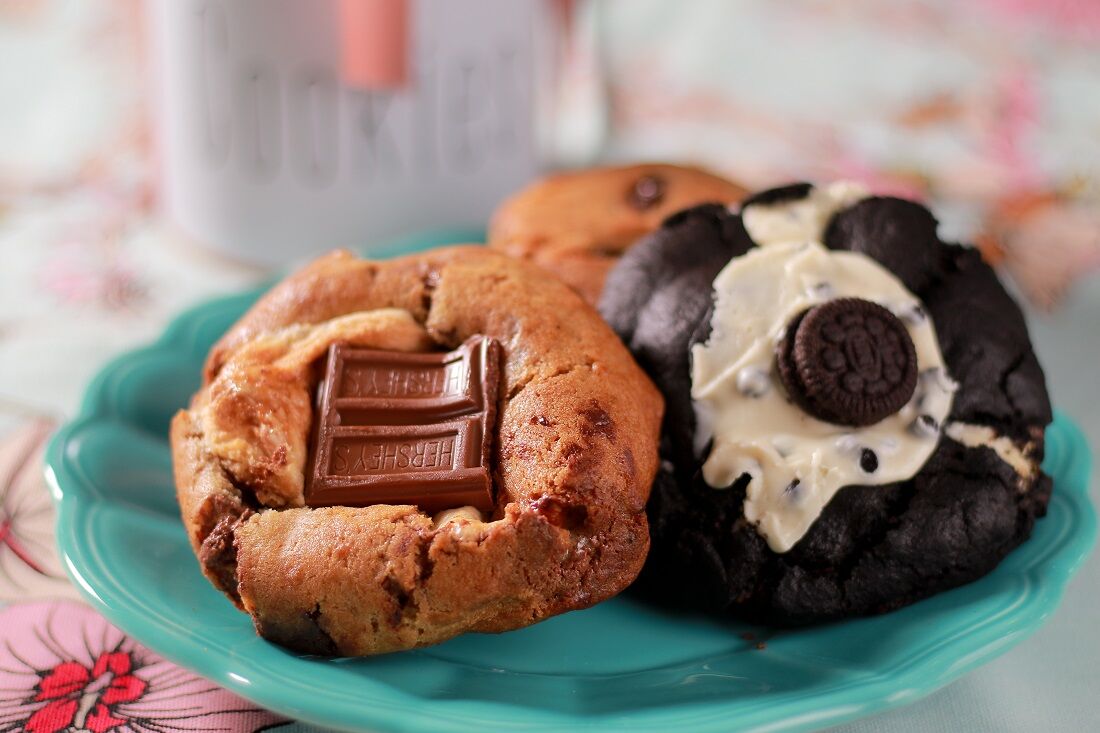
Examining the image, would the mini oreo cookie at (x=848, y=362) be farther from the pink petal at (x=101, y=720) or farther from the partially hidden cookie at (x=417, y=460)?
the pink petal at (x=101, y=720)

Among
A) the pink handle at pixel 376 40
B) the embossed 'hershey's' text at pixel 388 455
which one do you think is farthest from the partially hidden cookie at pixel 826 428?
the pink handle at pixel 376 40

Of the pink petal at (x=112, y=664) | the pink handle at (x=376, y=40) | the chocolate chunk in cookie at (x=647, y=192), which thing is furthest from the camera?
the pink handle at (x=376, y=40)

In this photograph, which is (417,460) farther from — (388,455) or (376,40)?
(376,40)

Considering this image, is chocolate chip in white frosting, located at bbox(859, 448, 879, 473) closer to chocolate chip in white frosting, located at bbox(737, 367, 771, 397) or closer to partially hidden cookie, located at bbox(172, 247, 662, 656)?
chocolate chip in white frosting, located at bbox(737, 367, 771, 397)

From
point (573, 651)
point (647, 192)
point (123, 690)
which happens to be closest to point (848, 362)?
point (573, 651)

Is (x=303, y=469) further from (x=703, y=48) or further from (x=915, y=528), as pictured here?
(x=703, y=48)

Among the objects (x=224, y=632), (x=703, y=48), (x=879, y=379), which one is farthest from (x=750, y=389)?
(x=703, y=48)
